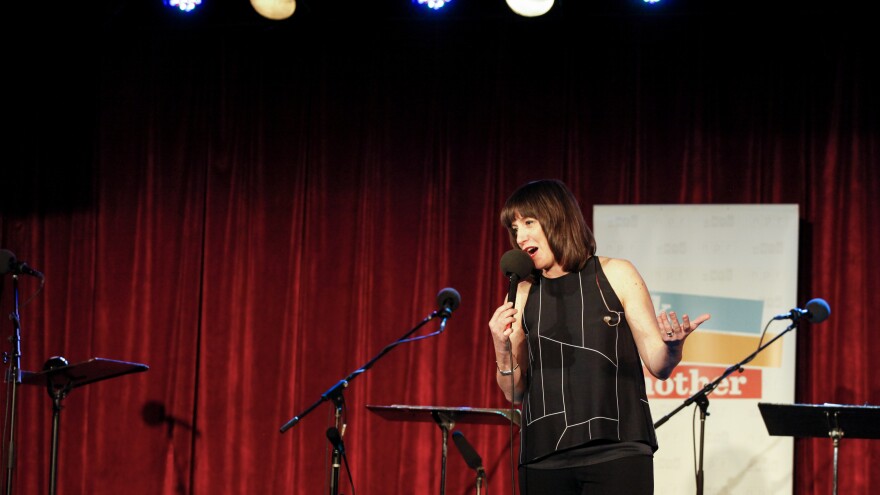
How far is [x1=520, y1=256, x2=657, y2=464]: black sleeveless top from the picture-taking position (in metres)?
2.41

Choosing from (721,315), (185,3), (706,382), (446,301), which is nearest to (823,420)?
(706,382)

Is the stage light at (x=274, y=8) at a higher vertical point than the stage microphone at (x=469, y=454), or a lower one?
higher

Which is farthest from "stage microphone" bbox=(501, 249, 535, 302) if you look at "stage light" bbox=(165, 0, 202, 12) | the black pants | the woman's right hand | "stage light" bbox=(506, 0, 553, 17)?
"stage light" bbox=(165, 0, 202, 12)

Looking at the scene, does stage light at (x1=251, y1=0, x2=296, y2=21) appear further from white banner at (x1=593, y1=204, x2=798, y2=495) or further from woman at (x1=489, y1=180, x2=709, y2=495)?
woman at (x1=489, y1=180, x2=709, y2=495)

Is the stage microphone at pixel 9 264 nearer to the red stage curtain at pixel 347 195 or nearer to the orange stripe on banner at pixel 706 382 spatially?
the red stage curtain at pixel 347 195

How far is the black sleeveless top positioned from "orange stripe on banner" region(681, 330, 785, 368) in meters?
3.00

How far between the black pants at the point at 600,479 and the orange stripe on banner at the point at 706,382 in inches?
118

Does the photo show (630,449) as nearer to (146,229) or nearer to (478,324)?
(478,324)

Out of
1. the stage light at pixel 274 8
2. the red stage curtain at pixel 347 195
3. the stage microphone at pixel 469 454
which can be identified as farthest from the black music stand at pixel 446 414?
the stage light at pixel 274 8

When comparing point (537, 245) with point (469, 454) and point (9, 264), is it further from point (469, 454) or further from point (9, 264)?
point (9, 264)

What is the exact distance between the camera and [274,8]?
5.84 meters

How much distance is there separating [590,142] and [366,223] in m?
1.53

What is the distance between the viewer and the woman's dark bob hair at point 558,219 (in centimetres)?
263

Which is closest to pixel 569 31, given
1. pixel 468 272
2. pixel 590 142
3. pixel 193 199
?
pixel 590 142
